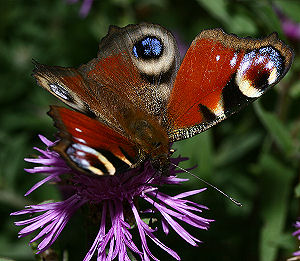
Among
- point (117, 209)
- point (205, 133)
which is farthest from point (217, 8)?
point (117, 209)

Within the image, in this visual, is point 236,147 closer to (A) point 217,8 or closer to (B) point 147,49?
(A) point 217,8

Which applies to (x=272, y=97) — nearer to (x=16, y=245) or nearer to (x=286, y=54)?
(x=286, y=54)

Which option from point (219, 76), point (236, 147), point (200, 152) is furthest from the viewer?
point (236, 147)

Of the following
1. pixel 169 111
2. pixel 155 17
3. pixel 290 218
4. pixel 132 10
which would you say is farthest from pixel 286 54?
pixel 155 17

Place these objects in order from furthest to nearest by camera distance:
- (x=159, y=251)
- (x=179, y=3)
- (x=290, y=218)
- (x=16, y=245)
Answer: (x=179, y=3), (x=16, y=245), (x=290, y=218), (x=159, y=251)

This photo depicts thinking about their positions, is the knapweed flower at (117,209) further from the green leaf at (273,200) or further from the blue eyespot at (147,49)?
the green leaf at (273,200)

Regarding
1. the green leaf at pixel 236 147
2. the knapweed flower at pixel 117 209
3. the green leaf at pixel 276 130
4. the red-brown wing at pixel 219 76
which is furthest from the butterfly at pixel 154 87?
the green leaf at pixel 236 147
